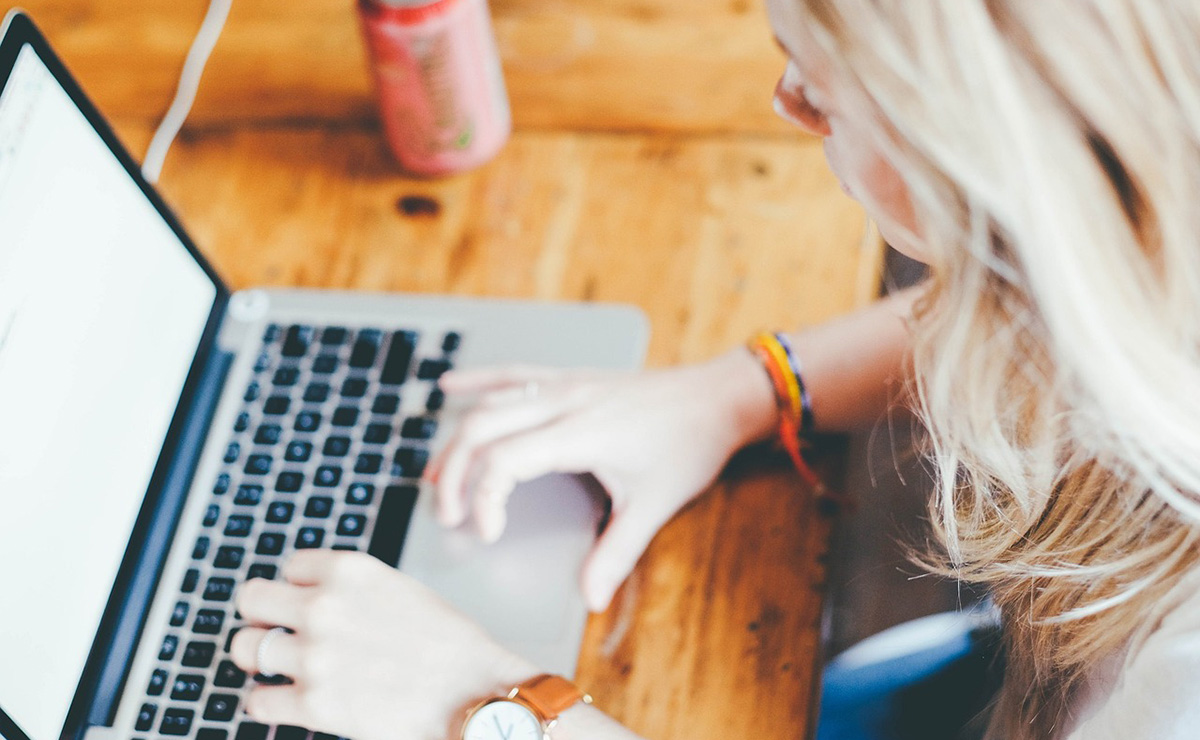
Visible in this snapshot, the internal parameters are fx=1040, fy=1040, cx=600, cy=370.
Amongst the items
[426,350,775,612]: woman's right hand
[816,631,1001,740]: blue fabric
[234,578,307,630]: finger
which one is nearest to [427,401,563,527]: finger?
[426,350,775,612]: woman's right hand

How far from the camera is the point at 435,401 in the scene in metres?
0.73

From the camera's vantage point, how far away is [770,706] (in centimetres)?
60

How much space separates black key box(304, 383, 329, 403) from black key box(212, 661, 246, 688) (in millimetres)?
188

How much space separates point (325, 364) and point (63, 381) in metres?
0.18

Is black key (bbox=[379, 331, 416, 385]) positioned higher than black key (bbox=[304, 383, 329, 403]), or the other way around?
black key (bbox=[379, 331, 416, 385])

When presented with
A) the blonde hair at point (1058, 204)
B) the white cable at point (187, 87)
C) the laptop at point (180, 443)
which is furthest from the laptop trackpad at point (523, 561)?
the white cable at point (187, 87)

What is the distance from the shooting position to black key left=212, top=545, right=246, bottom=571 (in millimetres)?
668

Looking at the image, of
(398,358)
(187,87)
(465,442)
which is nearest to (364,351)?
(398,358)

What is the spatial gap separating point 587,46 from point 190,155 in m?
0.36

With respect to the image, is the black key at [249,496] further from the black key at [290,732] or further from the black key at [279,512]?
the black key at [290,732]

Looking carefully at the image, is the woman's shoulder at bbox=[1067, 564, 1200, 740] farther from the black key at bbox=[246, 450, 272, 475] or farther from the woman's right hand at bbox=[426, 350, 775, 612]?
the black key at bbox=[246, 450, 272, 475]

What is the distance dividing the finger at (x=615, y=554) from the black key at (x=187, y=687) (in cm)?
24

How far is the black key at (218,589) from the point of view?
0.66 meters

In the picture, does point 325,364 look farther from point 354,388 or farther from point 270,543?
point 270,543
